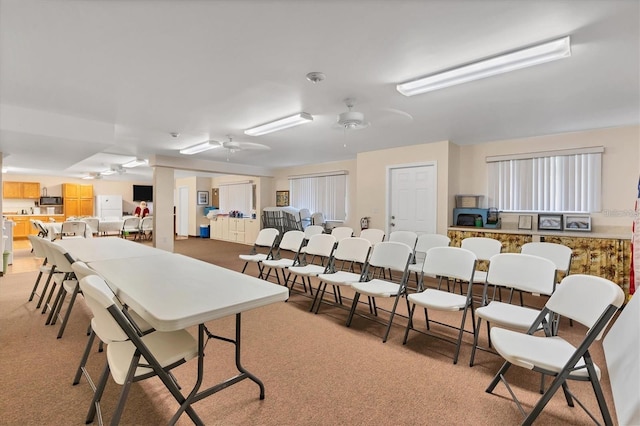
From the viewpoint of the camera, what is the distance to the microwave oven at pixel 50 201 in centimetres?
1085

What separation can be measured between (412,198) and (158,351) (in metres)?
4.99

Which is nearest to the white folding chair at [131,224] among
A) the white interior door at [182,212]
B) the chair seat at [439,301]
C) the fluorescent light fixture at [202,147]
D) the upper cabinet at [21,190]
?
the white interior door at [182,212]

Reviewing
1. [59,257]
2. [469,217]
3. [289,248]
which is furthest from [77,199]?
[469,217]

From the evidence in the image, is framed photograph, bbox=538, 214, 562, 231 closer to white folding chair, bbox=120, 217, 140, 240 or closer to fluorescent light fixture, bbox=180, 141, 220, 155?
fluorescent light fixture, bbox=180, 141, 220, 155

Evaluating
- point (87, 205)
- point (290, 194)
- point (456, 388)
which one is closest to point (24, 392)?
point (456, 388)

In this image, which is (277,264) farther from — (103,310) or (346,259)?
(103,310)

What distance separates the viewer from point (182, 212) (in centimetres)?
1227

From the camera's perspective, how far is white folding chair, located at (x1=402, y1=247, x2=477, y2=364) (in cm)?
253

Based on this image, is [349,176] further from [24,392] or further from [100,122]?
[24,392]

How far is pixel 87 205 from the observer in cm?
1181

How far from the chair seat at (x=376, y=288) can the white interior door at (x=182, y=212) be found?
1046 cm

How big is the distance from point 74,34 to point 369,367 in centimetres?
319

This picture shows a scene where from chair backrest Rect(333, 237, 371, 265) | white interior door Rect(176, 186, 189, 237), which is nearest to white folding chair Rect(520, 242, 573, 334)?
chair backrest Rect(333, 237, 371, 265)

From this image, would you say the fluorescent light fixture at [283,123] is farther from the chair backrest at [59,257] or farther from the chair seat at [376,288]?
the chair backrest at [59,257]
